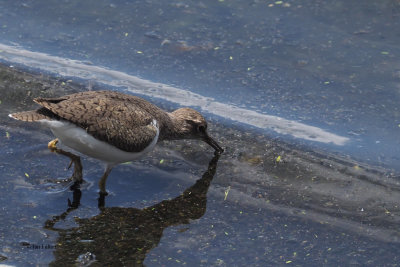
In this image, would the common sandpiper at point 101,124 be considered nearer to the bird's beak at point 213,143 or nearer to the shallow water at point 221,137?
the shallow water at point 221,137

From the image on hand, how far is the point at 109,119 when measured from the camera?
586 centimetres

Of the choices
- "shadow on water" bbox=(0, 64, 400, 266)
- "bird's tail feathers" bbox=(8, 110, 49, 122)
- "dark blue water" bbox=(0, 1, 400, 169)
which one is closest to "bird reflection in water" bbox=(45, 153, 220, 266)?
"shadow on water" bbox=(0, 64, 400, 266)

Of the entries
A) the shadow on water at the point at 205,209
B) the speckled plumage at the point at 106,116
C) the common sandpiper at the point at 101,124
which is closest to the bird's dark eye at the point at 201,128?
the shadow on water at the point at 205,209

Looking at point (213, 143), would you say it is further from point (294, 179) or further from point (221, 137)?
point (294, 179)

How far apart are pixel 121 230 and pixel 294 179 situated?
2.14 metres

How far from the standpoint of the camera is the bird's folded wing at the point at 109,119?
5.66 meters

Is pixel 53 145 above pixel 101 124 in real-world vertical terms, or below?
below

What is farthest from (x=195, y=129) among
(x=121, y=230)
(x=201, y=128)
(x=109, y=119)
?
(x=121, y=230)

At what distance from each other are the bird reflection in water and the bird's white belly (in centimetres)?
44

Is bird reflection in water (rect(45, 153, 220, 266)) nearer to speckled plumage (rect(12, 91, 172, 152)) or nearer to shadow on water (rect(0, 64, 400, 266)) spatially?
shadow on water (rect(0, 64, 400, 266))

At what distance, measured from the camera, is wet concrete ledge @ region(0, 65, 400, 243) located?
608 cm

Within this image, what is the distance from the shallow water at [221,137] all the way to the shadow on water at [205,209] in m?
0.02

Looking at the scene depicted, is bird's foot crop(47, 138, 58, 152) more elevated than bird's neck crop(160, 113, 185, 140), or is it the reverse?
bird's neck crop(160, 113, 185, 140)

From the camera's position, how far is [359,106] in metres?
8.05
